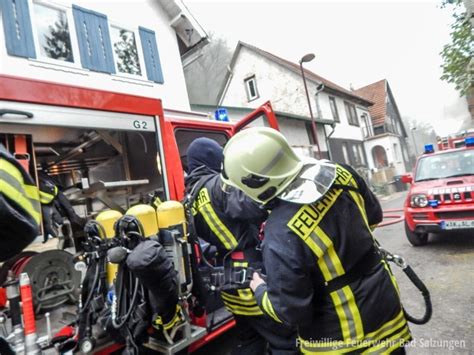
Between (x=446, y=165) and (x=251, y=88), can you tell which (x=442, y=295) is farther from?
(x=251, y=88)

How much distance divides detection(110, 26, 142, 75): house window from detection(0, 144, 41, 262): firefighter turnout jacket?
23.9 feet

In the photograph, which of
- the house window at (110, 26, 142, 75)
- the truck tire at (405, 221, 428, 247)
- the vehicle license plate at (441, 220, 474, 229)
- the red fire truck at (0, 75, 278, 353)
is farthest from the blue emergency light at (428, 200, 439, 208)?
the house window at (110, 26, 142, 75)

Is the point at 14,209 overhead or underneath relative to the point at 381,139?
underneath

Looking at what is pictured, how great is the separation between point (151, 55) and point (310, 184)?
794 centimetres

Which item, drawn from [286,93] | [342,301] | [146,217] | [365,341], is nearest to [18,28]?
[146,217]

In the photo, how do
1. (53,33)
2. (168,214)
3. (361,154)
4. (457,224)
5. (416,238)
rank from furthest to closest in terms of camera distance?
(361,154), (53,33), (416,238), (457,224), (168,214)

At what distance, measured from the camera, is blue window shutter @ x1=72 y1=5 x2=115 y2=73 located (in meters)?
6.89

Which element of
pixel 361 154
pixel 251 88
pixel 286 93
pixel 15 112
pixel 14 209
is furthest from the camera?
pixel 361 154

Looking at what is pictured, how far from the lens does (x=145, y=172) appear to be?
335cm

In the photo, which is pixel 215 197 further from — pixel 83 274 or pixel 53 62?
pixel 53 62

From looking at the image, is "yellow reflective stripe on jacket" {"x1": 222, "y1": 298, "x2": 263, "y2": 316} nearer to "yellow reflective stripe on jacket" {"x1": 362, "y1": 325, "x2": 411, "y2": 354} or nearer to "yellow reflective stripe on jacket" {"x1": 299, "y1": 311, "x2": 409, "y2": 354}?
"yellow reflective stripe on jacket" {"x1": 299, "y1": 311, "x2": 409, "y2": 354}

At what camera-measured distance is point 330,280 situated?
1.42 metres

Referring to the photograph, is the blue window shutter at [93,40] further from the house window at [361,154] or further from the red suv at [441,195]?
the house window at [361,154]

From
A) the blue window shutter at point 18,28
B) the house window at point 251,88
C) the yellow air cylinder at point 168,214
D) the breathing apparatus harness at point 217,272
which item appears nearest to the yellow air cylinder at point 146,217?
the yellow air cylinder at point 168,214
